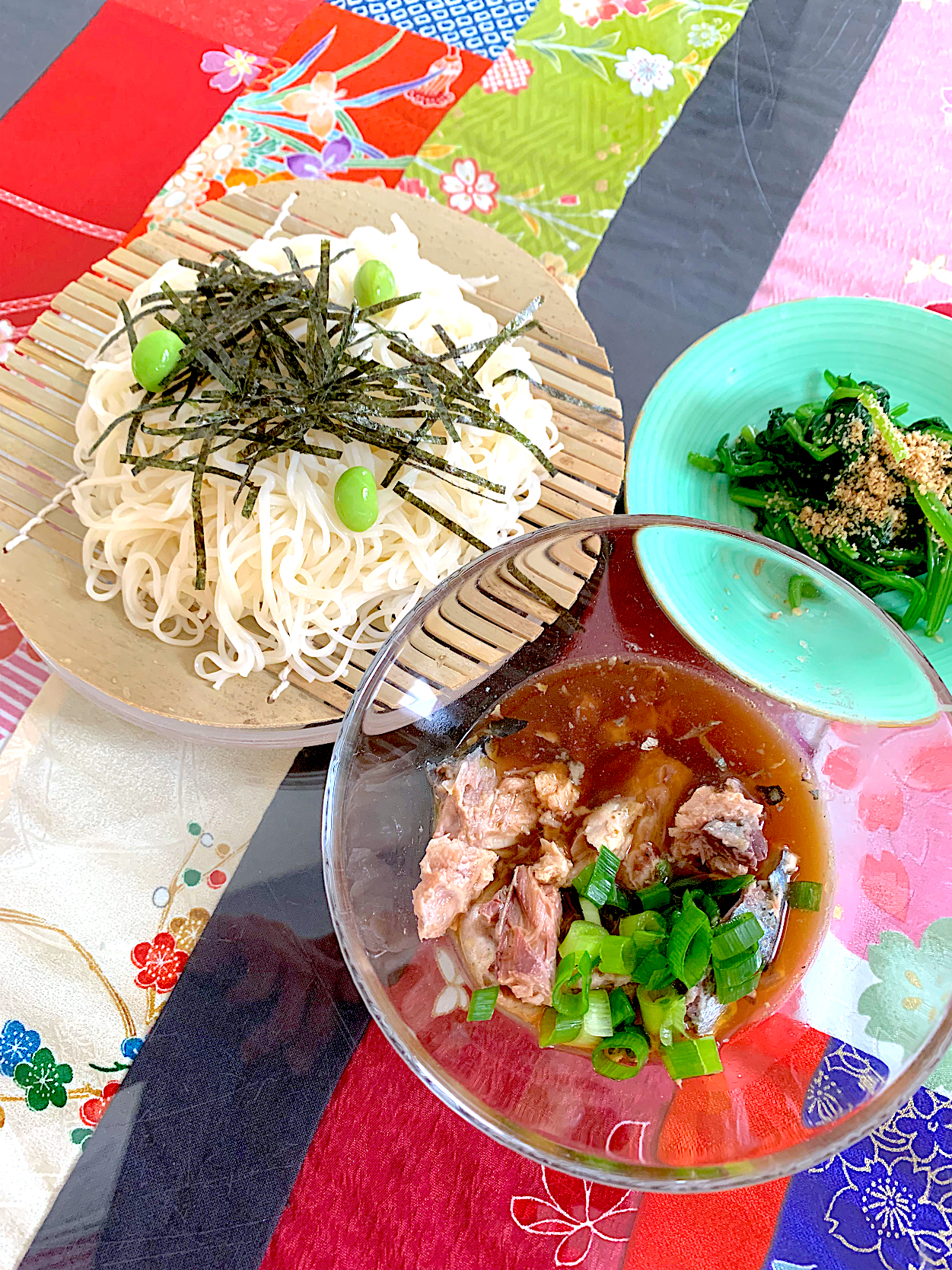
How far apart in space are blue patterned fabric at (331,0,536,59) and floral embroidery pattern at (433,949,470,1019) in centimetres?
250

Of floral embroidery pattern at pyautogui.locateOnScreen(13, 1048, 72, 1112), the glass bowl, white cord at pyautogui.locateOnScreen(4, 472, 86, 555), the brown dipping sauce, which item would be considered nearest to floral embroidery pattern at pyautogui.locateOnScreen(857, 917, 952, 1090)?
the glass bowl

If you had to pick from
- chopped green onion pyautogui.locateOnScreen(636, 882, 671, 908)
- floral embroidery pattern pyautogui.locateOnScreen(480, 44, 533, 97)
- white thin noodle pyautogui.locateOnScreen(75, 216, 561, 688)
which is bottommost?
chopped green onion pyautogui.locateOnScreen(636, 882, 671, 908)

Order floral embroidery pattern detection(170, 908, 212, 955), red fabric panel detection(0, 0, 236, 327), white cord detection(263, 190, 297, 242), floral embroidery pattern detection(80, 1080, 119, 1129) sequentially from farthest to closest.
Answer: red fabric panel detection(0, 0, 236, 327) → white cord detection(263, 190, 297, 242) → floral embroidery pattern detection(170, 908, 212, 955) → floral embroidery pattern detection(80, 1080, 119, 1129)

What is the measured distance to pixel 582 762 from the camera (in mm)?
1678

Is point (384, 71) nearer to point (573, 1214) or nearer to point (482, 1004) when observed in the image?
point (482, 1004)

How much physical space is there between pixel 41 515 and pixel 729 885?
1.65m

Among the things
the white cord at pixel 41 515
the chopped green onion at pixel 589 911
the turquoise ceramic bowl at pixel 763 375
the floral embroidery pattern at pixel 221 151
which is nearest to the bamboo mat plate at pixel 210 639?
the white cord at pixel 41 515

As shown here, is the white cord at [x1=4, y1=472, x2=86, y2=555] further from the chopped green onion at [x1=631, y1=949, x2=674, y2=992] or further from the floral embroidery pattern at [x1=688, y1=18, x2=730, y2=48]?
the floral embroidery pattern at [x1=688, y1=18, x2=730, y2=48]

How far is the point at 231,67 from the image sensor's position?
2.69 m

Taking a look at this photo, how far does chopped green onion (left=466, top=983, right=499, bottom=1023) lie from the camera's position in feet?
5.02

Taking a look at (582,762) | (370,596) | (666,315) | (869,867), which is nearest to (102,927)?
(370,596)

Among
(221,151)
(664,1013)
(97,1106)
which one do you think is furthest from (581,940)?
(221,151)

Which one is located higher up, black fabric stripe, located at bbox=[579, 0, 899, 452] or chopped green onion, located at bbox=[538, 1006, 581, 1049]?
black fabric stripe, located at bbox=[579, 0, 899, 452]

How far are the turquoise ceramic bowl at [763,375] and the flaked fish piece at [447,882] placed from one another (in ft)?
2.98
